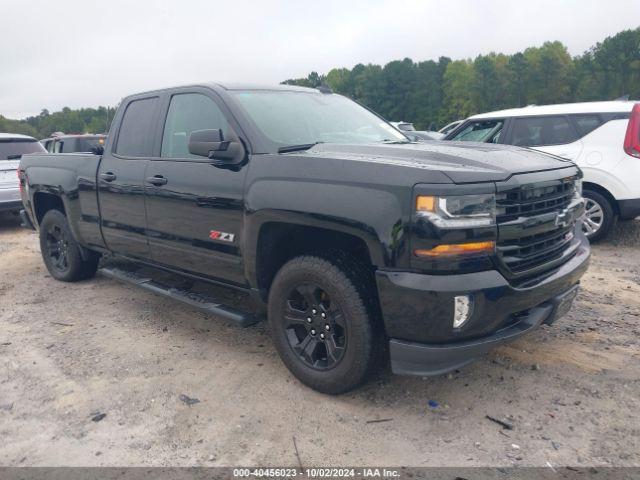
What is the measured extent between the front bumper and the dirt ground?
443 mm

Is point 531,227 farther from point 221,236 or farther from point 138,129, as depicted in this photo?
point 138,129

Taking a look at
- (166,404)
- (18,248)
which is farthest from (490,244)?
(18,248)

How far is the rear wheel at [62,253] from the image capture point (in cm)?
560

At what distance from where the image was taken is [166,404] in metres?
3.21

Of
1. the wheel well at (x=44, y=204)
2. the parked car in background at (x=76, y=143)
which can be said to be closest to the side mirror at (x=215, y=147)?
the wheel well at (x=44, y=204)

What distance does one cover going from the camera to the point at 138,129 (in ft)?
14.9

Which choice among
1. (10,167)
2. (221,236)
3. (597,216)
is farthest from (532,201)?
(10,167)

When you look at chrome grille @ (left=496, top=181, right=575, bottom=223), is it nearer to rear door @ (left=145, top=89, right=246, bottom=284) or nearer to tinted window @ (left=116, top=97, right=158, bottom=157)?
rear door @ (left=145, top=89, right=246, bottom=284)

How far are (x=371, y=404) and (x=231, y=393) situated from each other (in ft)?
2.89

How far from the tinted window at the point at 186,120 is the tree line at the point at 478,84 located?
2030 inches

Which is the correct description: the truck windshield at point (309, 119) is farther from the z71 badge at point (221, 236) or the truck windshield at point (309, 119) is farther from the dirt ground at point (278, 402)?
the dirt ground at point (278, 402)

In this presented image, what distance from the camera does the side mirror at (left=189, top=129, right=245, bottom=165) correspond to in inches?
133

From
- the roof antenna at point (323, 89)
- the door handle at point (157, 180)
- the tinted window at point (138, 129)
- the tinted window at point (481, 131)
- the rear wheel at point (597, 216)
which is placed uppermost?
the roof antenna at point (323, 89)

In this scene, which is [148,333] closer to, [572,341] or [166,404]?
[166,404]
